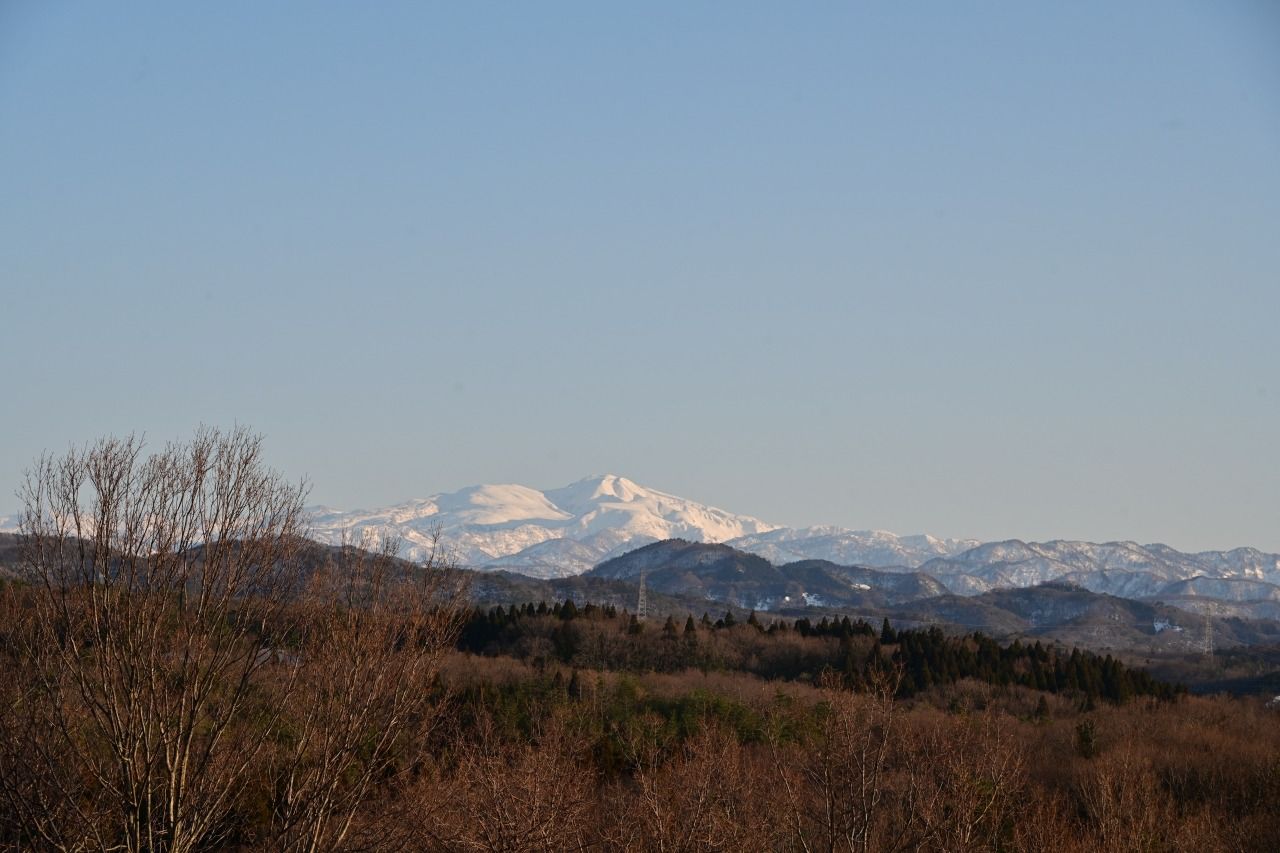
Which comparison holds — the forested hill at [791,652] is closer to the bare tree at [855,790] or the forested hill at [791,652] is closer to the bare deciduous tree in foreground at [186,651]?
the bare tree at [855,790]

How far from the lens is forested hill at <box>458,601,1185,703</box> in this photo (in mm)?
108625

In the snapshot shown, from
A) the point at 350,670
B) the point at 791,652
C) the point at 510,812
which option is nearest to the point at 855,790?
the point at 510,812

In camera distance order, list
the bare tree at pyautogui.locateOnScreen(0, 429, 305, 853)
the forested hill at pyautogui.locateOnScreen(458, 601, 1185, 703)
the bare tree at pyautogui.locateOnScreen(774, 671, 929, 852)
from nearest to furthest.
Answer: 1. the bare tree at pyautogui.locateOnScreen(0, 429, 305, 853)
2. the bare tree at pyautogui.locateOnScreen(774, 671, 929, 852)
3. the forested hill at pyautogui.locateOnScreen(458, 601, 1185, 703)

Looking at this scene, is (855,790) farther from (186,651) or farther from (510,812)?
(186,651)

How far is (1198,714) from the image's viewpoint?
95.5 metres

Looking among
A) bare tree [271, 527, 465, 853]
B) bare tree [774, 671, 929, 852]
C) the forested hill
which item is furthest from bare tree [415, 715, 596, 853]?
the forested hill

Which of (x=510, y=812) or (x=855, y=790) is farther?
(x=855, y=790)

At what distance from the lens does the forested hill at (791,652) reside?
10862cm

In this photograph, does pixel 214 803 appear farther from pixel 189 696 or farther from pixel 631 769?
pixel 631 769

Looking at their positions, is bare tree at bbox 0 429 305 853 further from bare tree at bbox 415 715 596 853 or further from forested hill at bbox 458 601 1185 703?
forested hill at bbox 458 601 1185 703

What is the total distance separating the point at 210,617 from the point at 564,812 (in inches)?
558

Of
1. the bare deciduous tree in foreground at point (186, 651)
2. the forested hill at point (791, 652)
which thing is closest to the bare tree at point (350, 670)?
the bare deciduous tree in foreground at point (186, 651)

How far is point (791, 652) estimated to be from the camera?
398ft

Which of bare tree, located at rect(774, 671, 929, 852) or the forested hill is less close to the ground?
the forested hill
